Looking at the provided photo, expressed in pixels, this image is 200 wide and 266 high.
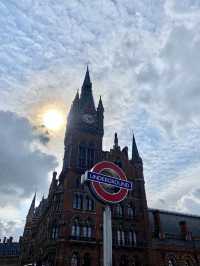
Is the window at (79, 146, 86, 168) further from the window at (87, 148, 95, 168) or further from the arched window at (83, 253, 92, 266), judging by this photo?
the arched window at (83, 253, 92, 266)

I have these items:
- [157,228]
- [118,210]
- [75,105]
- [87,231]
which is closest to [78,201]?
[87,231]

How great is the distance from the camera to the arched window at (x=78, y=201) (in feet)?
142

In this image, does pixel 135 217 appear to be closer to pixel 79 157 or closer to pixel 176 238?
pixel 176 238

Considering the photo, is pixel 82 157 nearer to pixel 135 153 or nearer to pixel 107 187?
pixel 135 153

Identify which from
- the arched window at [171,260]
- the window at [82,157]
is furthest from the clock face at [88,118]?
the arched window at [171,260]

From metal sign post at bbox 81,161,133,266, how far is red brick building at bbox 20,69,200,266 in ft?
76.8

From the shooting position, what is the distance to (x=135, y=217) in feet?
155

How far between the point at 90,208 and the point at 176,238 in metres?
18.9

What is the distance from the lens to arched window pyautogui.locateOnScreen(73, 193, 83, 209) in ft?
142

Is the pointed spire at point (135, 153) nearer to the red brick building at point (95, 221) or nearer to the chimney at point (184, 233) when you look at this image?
the red brick building at point (95, 221)

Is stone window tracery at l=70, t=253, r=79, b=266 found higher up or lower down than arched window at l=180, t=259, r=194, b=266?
lower down

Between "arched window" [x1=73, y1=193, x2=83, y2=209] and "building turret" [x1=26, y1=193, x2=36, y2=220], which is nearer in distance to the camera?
"arched window" [x1=73, y1=193, x2=83, y2=209]

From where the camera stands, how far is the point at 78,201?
4394 centimetres

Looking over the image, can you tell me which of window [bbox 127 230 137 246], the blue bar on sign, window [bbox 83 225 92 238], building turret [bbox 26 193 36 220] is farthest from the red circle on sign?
building turret [bbox 26 193 36 220]
